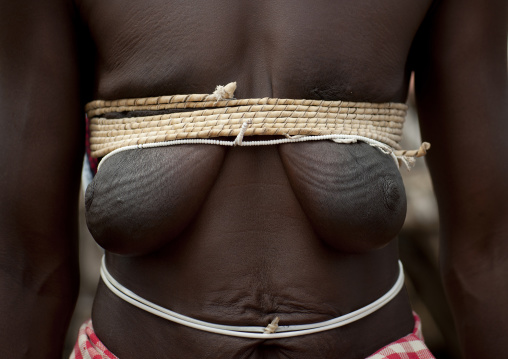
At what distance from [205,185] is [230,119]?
10 centimetres

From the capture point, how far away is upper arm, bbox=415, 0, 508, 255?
101cm

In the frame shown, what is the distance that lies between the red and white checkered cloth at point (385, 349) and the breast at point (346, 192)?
17 cm

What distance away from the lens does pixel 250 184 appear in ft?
2.90

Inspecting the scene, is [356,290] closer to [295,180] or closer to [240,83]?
[295,180]

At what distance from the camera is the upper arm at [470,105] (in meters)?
1.01

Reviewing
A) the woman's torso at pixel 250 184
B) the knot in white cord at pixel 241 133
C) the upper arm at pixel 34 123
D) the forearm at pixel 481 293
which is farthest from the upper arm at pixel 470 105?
the upper arm at pixel 34 123

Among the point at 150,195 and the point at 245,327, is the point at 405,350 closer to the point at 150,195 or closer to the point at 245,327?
the point at 245,327

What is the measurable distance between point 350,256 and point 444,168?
0.87 feet

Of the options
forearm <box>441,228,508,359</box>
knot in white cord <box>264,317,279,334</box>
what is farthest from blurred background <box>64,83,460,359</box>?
knot in white cord <box>264,317,279,334</box>

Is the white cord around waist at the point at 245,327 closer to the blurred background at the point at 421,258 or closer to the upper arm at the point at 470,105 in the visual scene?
the upper arm at the point at 470,105

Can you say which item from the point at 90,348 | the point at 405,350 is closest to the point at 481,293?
the point at 405,350

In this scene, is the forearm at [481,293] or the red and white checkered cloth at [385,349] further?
the forearm at [481,293]

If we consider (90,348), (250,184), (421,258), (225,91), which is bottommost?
(421,258)

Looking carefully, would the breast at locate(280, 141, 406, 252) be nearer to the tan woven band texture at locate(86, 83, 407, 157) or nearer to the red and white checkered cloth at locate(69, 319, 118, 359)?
the tan woven band texture at locate(86, 83, 407, 157)
